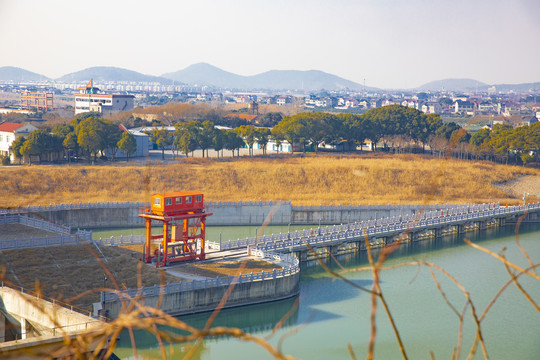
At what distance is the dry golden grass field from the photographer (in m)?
63.4

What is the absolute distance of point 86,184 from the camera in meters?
64.8

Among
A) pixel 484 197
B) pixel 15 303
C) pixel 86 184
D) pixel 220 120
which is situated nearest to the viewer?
pixel 15 303

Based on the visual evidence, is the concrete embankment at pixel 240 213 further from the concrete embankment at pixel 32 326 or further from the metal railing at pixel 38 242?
the concrete embankment at pixel 32 326

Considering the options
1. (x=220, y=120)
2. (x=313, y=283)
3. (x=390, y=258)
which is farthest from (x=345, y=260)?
(x=220, y=120)

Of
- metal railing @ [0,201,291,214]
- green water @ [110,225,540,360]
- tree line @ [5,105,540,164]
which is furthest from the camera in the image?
tree line @ [5,105,540,164]

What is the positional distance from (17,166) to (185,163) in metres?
17.9

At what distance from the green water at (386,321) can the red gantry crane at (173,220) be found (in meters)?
5.78

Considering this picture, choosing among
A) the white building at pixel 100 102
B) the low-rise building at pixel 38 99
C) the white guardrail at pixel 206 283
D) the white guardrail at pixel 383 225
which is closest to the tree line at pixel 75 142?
the white guardrail at pixel 383 225

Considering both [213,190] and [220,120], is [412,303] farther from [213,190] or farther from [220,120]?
[220,120]

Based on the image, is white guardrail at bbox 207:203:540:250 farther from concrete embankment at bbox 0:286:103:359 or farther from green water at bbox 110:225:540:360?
concrete embankment at bbox 0:286:103:359

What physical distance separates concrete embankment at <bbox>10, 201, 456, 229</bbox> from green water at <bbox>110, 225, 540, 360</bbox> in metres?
14.3

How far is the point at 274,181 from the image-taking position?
232 ft

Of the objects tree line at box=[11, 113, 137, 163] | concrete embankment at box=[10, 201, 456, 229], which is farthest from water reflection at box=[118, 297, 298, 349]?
tree line at box=[11, 113, 137, 163]

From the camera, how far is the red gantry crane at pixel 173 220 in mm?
36500
